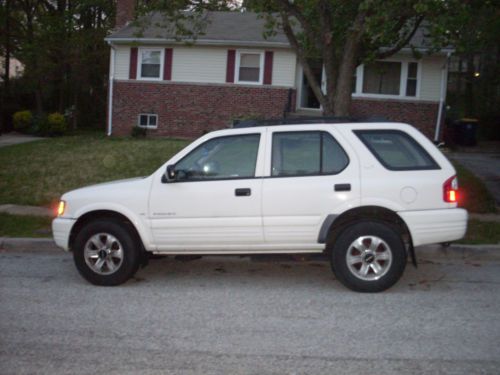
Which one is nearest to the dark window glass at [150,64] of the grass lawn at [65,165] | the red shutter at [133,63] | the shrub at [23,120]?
the red shutter at [133,63]

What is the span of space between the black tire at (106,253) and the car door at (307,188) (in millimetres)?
1530

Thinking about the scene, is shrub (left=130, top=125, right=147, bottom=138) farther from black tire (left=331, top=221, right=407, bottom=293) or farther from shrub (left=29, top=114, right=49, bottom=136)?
black tire (left=331, top=221, right=407, bottom=293)

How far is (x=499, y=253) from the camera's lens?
8672mm

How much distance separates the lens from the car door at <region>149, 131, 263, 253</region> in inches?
271

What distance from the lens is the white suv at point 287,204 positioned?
6.75 metres

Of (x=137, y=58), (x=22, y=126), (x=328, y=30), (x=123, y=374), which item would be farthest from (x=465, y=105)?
(x=123, y=374)

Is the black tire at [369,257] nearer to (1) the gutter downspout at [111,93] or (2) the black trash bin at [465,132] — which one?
(2) the black trash bin at [465,132]

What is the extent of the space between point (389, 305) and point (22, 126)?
22251 mm

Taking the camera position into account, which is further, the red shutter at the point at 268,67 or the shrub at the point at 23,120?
the shrub at the point at 23,120

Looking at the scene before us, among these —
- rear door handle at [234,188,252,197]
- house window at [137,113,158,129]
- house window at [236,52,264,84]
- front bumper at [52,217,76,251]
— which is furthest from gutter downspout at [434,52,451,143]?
front bumper at [52,217,76,251]

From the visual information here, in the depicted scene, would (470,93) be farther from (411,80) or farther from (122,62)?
(122,62)

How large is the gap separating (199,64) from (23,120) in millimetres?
7453

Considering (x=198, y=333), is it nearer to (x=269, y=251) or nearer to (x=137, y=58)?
(x=269, y=251)

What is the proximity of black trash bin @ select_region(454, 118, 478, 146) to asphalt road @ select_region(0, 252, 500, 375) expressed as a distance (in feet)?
54.0
